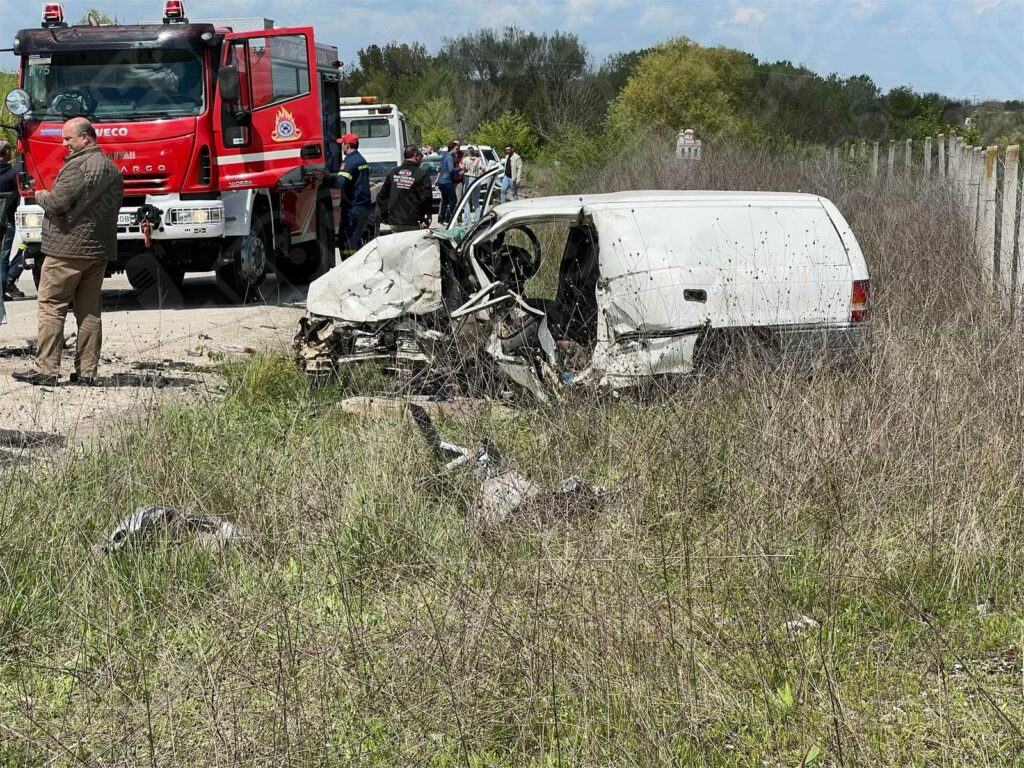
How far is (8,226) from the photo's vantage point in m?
13.8

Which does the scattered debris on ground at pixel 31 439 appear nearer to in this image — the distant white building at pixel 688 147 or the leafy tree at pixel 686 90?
the distant white building at pixel 688 147

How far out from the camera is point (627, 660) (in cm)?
386

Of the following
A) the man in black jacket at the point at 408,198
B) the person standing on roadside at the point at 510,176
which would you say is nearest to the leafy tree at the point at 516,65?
the person standing on roadside at the point at 510,176

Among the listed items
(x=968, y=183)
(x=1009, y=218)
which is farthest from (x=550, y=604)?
(x=968, y=183)

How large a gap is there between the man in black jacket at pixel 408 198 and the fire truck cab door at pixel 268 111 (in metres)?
1.65

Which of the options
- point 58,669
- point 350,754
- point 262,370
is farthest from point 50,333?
point 350,754

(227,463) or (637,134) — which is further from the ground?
(637,134)

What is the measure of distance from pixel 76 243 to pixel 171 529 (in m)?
4.60

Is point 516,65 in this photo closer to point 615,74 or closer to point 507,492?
point 615,74

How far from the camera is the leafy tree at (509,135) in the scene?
5072 centimetres

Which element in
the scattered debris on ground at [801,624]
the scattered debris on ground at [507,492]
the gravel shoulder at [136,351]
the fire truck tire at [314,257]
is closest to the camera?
the scattered debris on ground at [801,624]

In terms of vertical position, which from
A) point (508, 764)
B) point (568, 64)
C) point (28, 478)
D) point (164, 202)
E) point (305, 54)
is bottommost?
point (508, 764)

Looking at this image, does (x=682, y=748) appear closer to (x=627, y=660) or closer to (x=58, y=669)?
(x=627, y=660)

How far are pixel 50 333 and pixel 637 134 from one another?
69.5 ft
